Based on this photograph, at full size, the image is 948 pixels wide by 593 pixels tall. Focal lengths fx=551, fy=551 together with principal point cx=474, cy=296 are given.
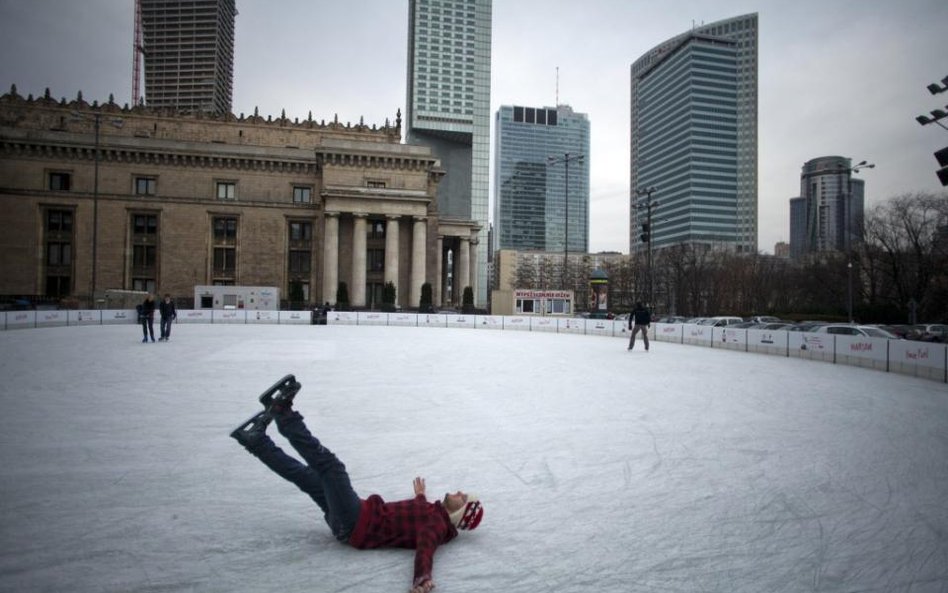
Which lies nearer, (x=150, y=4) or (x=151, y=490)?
(x=151, y=490)

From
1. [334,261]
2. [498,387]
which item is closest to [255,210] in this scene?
[334,261]

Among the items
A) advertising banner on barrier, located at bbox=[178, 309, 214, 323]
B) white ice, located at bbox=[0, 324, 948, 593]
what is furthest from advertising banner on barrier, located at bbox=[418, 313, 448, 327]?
white ice, located at bbox=[0, 324, 948, 593]

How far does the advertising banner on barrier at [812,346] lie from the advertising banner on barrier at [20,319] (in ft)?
121

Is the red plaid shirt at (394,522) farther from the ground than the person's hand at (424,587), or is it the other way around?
the red plaid shirt at (394,522)

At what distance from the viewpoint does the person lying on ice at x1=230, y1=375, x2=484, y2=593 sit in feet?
12.5

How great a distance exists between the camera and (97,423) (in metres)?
8.05

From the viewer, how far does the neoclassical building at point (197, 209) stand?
53938mm

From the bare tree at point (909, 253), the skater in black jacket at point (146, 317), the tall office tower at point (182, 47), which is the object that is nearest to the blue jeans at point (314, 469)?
the skater in black jacket at point (146, 317)

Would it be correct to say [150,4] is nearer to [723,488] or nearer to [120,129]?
[120,129]

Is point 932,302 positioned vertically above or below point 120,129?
below

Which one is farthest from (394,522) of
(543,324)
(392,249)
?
(392,249)

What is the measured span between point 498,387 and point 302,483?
28.0 feet

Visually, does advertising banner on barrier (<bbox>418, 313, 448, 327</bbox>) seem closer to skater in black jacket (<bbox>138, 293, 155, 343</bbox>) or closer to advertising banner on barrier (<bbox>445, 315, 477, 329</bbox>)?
advertising banner on barrier (<bbox>445, 315, 477, 329</bbox>)

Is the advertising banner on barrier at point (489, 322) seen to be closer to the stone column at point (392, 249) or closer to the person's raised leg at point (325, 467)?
the stone column at point (392, 249)
